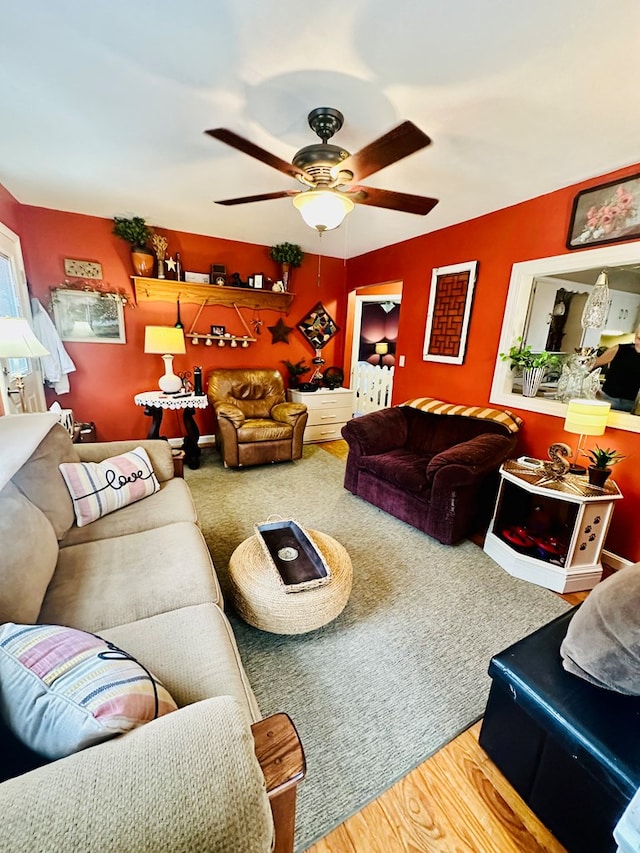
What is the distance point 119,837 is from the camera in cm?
46

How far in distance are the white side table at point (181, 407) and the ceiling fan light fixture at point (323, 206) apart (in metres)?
2.13

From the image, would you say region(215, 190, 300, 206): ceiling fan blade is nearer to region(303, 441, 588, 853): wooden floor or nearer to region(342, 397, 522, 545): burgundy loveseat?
region(342, 397, 522, 545): burgundy loveseat

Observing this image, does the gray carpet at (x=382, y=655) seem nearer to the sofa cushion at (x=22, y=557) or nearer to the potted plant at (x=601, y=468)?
the potted plant at (x=601, y=468)

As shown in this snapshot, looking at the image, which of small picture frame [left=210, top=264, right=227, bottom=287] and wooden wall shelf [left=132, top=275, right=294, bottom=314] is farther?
small picture frame [left=210, top=264, right=227, bottom=287]

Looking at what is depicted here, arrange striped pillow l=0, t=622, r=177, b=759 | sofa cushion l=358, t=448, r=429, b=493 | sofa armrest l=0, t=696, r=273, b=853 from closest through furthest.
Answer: sofa armrest l=0, t=696, r=273, b=853 → striped pillow l=0, t=622, r=177, b=759 → sofa cushion l=358, t=448, r=429, b=493

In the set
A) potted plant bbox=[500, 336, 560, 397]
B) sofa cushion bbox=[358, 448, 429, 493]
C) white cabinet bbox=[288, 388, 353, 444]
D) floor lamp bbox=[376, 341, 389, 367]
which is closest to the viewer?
sofa cushion bbox=[358, 448, 429, 493]

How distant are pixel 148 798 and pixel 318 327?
4719mm

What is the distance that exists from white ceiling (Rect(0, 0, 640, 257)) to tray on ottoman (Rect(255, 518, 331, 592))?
6.96 feet

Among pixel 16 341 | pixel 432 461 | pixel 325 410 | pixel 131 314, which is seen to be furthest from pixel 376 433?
pixel 131 314

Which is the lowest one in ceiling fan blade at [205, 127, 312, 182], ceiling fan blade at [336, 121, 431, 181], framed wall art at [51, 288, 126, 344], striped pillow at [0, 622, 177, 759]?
striped pillow at [0, 622, 177, 759]

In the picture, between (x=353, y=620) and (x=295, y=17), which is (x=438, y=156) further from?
(x=353, y=620)

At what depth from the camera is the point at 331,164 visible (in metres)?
1.63

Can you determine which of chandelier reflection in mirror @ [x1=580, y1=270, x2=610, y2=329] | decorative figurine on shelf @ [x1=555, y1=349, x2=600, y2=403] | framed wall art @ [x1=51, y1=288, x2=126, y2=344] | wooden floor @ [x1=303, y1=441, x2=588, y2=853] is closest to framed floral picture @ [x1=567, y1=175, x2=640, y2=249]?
chandelier reflection in mirror @ [x1=580, y1=270, x2=610, y2=329]

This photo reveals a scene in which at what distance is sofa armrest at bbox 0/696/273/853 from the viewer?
455 mm
